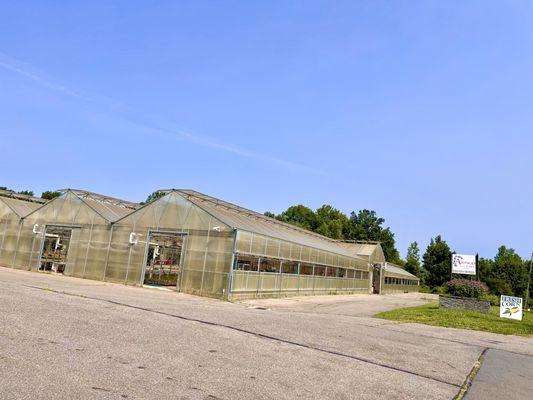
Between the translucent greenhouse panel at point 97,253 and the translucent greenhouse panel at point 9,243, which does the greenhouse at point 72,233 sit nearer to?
the translucent greenhouse panel at point 97,253

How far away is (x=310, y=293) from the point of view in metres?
35.9

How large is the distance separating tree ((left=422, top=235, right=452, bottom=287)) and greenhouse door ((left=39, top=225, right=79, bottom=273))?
66697 mm

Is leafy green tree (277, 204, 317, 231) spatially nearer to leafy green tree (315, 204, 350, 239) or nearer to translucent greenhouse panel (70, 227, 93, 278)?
leafy green tree (315, 204, 350, 239)

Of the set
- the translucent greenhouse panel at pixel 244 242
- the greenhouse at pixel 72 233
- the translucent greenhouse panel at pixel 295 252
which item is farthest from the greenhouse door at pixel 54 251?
the translucent greenhouse panel at pixel 295 252

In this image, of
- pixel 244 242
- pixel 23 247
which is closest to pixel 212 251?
pixel 244 242

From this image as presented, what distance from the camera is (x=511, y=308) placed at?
2570cm

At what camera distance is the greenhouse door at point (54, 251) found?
115 feet

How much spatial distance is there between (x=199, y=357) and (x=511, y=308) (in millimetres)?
24050

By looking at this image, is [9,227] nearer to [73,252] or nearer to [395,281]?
[73,252]

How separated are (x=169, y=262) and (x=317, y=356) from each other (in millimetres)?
35813

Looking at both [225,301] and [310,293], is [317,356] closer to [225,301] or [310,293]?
[225,301]

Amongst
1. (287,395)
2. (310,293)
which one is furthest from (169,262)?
(287,395)

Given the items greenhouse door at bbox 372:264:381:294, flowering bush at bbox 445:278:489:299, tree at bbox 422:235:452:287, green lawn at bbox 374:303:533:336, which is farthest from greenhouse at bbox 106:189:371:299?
tree at bbox 422:235:452:287

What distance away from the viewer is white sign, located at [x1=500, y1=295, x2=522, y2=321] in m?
25.5
